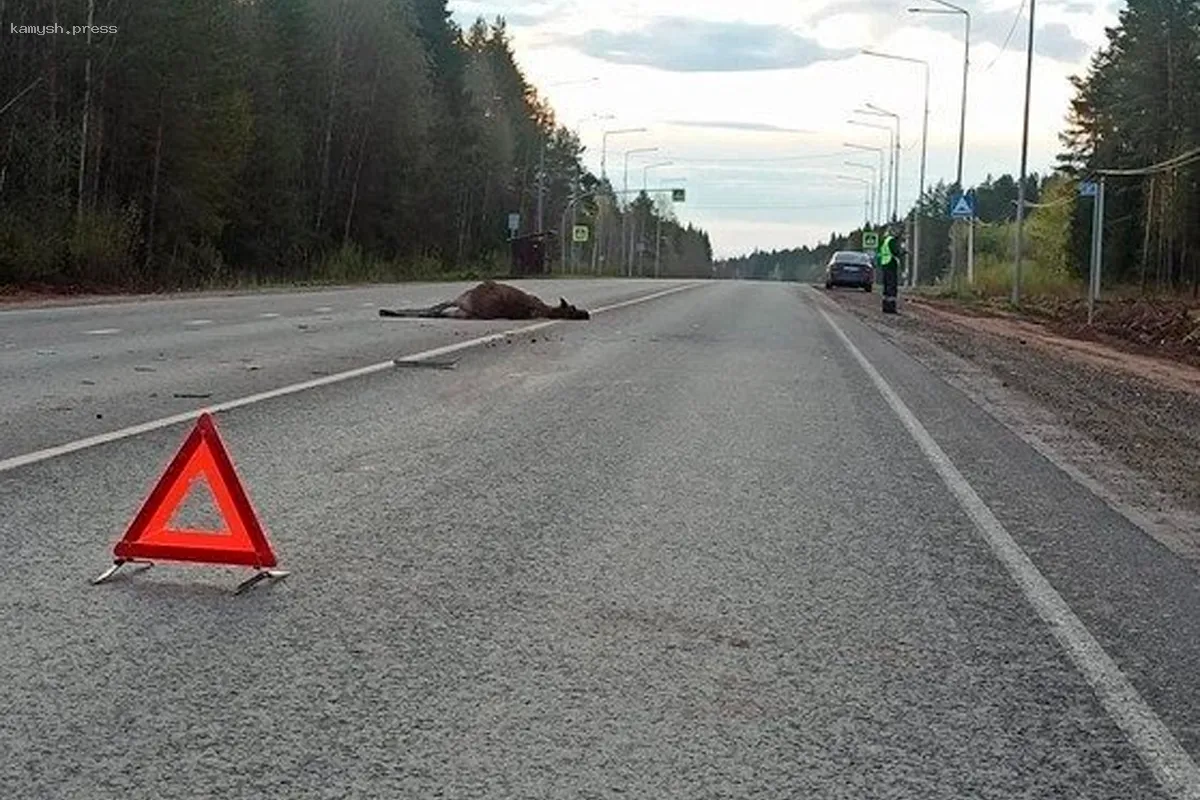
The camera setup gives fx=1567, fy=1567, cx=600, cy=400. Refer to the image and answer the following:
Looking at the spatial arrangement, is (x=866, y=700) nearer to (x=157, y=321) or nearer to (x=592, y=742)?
(x=592, y=742)

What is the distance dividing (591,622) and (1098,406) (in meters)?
10.7

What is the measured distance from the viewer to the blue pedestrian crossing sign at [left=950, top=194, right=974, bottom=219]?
51.2 metres

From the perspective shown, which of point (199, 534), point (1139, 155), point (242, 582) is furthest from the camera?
point (1139, 155)

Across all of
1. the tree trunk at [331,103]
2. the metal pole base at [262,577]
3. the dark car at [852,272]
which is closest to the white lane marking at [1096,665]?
the metal pole base at [262,577]

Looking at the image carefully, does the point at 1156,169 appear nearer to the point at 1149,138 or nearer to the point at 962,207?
the point at 962,207

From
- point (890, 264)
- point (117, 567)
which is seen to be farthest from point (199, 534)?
point (890, 264)

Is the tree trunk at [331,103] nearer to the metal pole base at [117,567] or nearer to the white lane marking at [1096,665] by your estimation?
the white lane marking at [1096,665]

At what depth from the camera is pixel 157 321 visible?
22.3 m

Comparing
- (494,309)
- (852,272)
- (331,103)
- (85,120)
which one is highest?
(331,103)

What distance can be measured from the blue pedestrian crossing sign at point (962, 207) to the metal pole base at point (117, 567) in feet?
155

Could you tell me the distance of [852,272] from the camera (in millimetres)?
63406

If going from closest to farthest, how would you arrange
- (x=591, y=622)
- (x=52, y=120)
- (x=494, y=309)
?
(x=591, y=622) < (x=494, y=309) < (x=52, y=120)

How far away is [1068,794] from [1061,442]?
828 centimetres

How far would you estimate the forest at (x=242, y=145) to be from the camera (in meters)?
37.8
